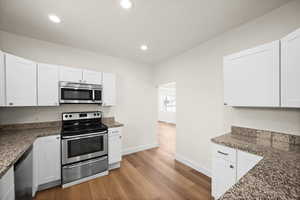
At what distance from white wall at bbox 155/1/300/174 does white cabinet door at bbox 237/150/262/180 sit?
619 millimetres

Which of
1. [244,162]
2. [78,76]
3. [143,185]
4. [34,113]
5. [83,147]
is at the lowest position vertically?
[143,185]

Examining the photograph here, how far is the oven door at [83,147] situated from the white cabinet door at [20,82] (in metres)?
0.90

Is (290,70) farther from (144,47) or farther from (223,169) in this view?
(144,47)

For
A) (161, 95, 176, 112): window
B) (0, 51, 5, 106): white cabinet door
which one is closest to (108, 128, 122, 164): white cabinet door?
(0, 51, 5, 106): white cabinet door

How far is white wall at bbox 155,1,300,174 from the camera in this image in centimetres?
152

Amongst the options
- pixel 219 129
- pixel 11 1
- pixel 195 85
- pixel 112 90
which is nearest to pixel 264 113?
pixel 219 129

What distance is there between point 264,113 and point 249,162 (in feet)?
2.57

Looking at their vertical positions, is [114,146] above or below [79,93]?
below

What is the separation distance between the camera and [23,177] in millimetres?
1386

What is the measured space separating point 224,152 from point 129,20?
91.1 inches

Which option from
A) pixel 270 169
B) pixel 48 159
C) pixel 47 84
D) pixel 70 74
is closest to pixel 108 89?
pixel 70 74

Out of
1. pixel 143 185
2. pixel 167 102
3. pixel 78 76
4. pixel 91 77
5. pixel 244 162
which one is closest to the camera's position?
pixel 244 162

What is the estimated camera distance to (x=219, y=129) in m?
2.15

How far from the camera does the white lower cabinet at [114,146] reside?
2430 mm
